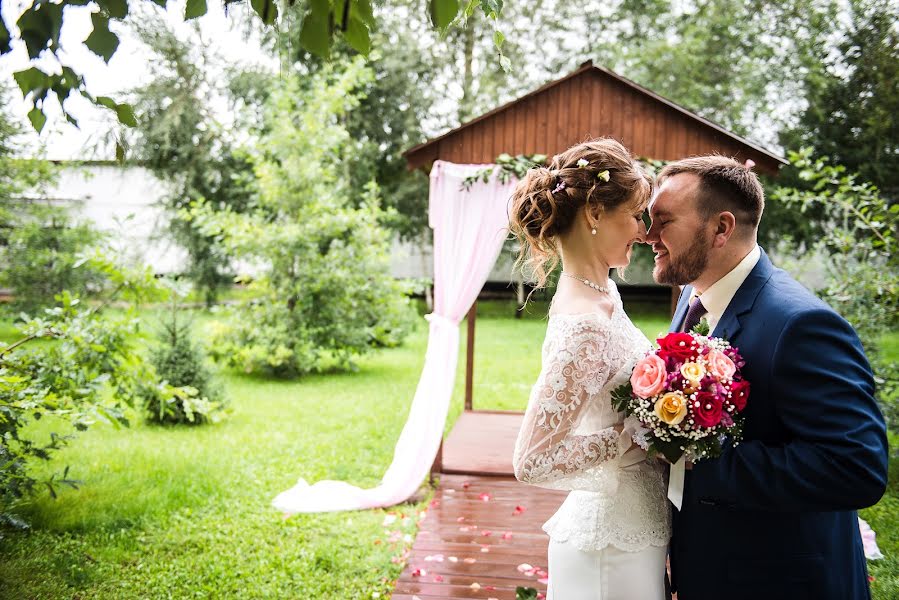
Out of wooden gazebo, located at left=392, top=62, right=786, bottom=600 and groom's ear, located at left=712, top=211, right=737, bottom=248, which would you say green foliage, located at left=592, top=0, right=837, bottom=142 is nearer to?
wooden gazebo, located at left=392, top=62, right=786, bottom=600

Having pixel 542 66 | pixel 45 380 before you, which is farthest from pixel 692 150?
pixel 542 66

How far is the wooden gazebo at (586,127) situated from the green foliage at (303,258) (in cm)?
506

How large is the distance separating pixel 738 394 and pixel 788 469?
22 centimetres

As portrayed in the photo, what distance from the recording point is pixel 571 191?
2.21 metres

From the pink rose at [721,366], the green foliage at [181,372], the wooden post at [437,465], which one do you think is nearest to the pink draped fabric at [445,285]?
the wooden post at [437,465]

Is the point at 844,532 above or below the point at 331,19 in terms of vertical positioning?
below

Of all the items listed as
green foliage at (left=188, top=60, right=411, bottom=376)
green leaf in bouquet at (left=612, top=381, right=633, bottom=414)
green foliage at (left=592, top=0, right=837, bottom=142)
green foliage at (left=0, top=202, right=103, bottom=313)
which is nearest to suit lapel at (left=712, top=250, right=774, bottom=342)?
green leaf in bouquet at (left=612, top=381, right=633, bottom=414)

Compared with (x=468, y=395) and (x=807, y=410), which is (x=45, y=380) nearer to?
(x=807, y=410)

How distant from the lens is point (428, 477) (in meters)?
6.11

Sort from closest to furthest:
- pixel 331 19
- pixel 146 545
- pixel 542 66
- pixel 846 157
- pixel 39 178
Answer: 1. pixel 331 19
2. pixel 146 545
3. pixel 39 178
4. pixel 846 157
5. pixel 542 66

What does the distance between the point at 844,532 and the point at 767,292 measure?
2.35ft

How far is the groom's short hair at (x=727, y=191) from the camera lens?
2.07 m

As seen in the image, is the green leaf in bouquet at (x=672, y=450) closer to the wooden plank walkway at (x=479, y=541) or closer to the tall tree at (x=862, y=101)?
the wooden plank walkway at (x=479, y=541)

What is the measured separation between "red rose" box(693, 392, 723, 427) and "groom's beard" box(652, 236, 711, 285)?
51 cm
